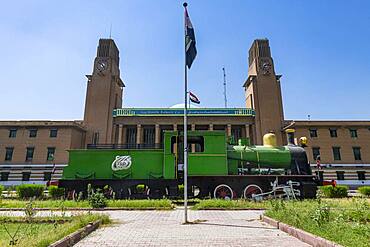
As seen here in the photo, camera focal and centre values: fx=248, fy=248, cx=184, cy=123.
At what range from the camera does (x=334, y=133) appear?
37.3 meters

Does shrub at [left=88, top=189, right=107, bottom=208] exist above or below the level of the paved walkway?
above

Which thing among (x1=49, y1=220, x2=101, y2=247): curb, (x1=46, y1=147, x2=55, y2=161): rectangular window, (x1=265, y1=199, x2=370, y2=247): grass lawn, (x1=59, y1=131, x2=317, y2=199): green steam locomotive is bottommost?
(x1=49, y1=220, x2=101, y2=247): curb

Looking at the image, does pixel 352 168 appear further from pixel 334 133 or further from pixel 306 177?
pixel 306 177

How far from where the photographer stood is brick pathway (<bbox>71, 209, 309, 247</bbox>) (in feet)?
19.5

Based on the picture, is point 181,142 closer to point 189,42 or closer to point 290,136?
point 189,42

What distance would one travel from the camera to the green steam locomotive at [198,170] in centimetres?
1438

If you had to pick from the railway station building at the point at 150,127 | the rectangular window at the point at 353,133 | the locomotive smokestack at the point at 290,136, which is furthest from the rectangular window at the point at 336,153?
the locomotive smokestack at the point at 290,136

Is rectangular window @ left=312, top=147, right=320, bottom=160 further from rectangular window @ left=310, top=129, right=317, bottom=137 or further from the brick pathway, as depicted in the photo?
the brick pathway

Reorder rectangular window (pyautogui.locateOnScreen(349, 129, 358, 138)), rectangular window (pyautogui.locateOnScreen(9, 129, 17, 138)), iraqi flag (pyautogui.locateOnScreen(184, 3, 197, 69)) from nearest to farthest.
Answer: iraqi flag (pyautogui.locateOnScreen(184, 3, 197, 69))
rectangular window (pyautogui.locateOnScreen(349, 129, 358, 138))
rectangular window (pyautogui.locateOnScreen(9, 129, 17, 138))

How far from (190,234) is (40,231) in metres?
3.99

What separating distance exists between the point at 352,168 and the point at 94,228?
3922cm

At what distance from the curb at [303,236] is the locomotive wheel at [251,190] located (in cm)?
606

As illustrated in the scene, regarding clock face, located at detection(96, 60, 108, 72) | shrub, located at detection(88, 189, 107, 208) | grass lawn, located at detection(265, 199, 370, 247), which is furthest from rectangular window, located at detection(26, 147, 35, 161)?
grass lawn, located at detection(265, 199, 370, 247)

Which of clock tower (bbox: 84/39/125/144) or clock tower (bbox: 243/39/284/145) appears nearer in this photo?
clock tower (bbox: 84/39/125/144)
